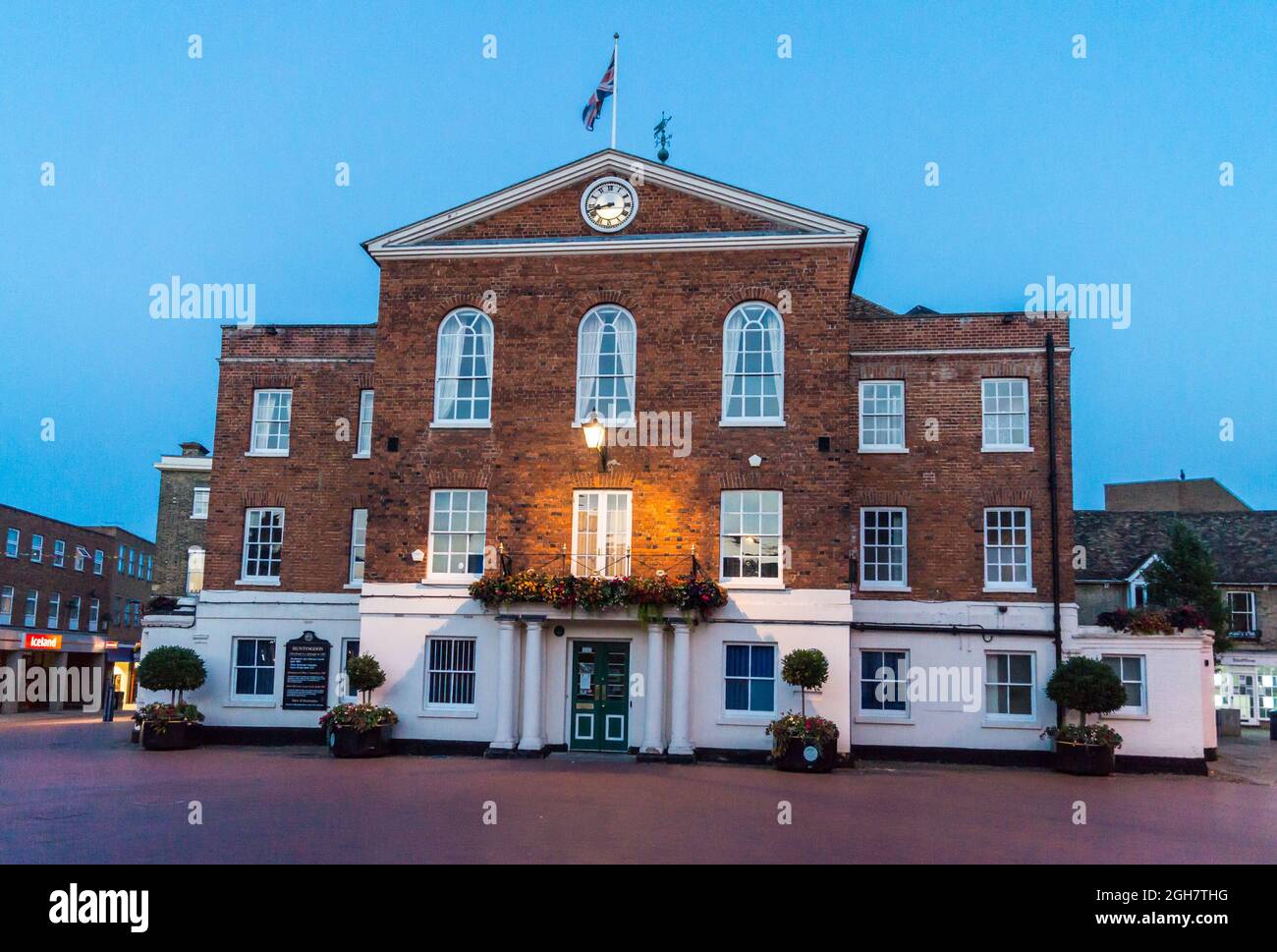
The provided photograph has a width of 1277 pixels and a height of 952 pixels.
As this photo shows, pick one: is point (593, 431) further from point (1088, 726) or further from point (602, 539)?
point (1088, 726)

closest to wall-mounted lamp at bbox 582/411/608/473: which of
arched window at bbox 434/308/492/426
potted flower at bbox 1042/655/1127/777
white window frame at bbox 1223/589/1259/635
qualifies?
arched window at bbox 434/308/492/426

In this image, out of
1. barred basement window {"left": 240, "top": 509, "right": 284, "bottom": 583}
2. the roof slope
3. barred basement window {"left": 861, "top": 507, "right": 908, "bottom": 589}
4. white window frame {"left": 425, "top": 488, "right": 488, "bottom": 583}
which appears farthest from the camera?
the roof slope

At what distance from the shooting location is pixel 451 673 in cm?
2170

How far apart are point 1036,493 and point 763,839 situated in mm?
13222

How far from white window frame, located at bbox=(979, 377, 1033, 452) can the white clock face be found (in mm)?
8244

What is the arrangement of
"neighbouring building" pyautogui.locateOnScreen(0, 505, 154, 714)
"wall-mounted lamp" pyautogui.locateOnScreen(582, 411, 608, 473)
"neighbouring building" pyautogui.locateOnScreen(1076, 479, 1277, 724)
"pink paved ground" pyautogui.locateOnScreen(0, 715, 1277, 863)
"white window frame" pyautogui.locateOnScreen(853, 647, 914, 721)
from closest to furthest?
"pink paved ground" pyautogui.locateOnScreen(0, 715, 1277, 863)
"wall-mounted lamp" pyautogui.locateOnScreen(582, 411, 608, 473)
"white window frame" pyautogui.locateOnScreen(853, 647, 914, 721)
"neighbouring building" pyautogui.locateOnScreen(1076, 479, 1277, 724)
"neighbouring building" pyautogui.locateOnScreen(0, 505, 154, 714)

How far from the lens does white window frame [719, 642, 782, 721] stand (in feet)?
68.4

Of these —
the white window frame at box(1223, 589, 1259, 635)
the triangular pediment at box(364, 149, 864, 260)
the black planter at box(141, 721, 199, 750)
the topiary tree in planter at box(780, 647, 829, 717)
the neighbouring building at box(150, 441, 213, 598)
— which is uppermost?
the triangular pediment at box(364, 149, 864, 260)

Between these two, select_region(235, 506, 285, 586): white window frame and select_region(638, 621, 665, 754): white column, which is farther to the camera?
select_region(235, 506, 285, 586): white window frame

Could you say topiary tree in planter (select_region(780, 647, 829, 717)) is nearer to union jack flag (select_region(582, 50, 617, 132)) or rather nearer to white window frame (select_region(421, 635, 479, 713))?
white window frame (select_region(421, 635, 479, 713))

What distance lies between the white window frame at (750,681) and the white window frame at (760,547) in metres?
1.10

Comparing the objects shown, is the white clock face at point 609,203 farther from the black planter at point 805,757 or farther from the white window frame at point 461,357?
the black planter at point 805,757

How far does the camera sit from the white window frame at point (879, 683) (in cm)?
2261

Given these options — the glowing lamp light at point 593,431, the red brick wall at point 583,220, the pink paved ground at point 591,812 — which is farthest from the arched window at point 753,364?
the pink paved ground at point 591,812
